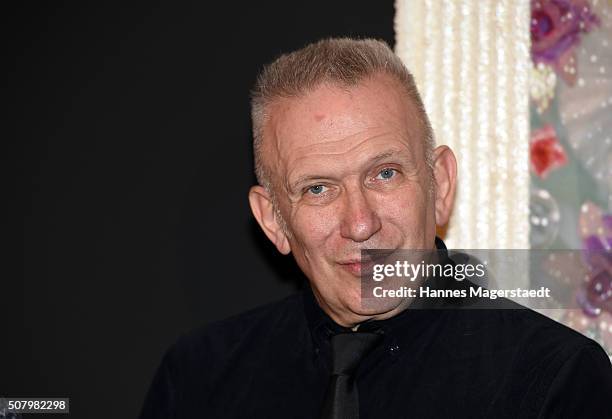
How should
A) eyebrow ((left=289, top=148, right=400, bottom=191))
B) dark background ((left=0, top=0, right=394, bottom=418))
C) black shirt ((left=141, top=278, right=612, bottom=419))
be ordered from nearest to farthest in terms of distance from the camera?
black shirt ((left=141, top=278, right=612, bottom=419)) → eyebrow ((left=289, top=148, right=400, bottom=191)) → dark background ((left=0, top=0, right=394, bottom=418))

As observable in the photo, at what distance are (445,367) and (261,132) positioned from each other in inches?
25.8

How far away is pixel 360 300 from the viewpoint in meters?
1.90

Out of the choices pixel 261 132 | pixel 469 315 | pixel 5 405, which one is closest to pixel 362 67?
pixel 261 132

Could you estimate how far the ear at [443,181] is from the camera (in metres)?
2.02

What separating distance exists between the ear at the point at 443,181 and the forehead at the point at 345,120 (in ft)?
0.29

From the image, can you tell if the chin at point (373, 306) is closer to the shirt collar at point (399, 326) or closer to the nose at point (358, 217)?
the shirt collar at point (399, 326)

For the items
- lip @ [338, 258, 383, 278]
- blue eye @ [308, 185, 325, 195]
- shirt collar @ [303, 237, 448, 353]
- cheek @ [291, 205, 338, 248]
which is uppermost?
blue eye @ [308, 185, 325, 195]

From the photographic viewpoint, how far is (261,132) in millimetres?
2043

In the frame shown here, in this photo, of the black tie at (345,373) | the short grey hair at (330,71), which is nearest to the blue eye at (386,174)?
the short grey hair at (330,71)

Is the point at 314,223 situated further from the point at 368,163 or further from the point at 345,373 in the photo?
the point at 345,373

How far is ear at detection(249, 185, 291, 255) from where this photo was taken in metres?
2.08

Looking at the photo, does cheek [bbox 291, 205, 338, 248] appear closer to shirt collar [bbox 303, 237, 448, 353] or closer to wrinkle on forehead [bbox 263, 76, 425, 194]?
wrinkle on forehead [bbox 263, 76, 425, 194]

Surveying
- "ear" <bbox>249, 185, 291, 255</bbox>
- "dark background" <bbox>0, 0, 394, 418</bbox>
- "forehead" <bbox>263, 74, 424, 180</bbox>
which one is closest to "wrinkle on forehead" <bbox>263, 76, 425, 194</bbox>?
"forehead" <bbox>263, 74, 424, 180</bbox>

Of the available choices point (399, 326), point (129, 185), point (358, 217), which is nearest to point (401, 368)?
point (399, 326)
